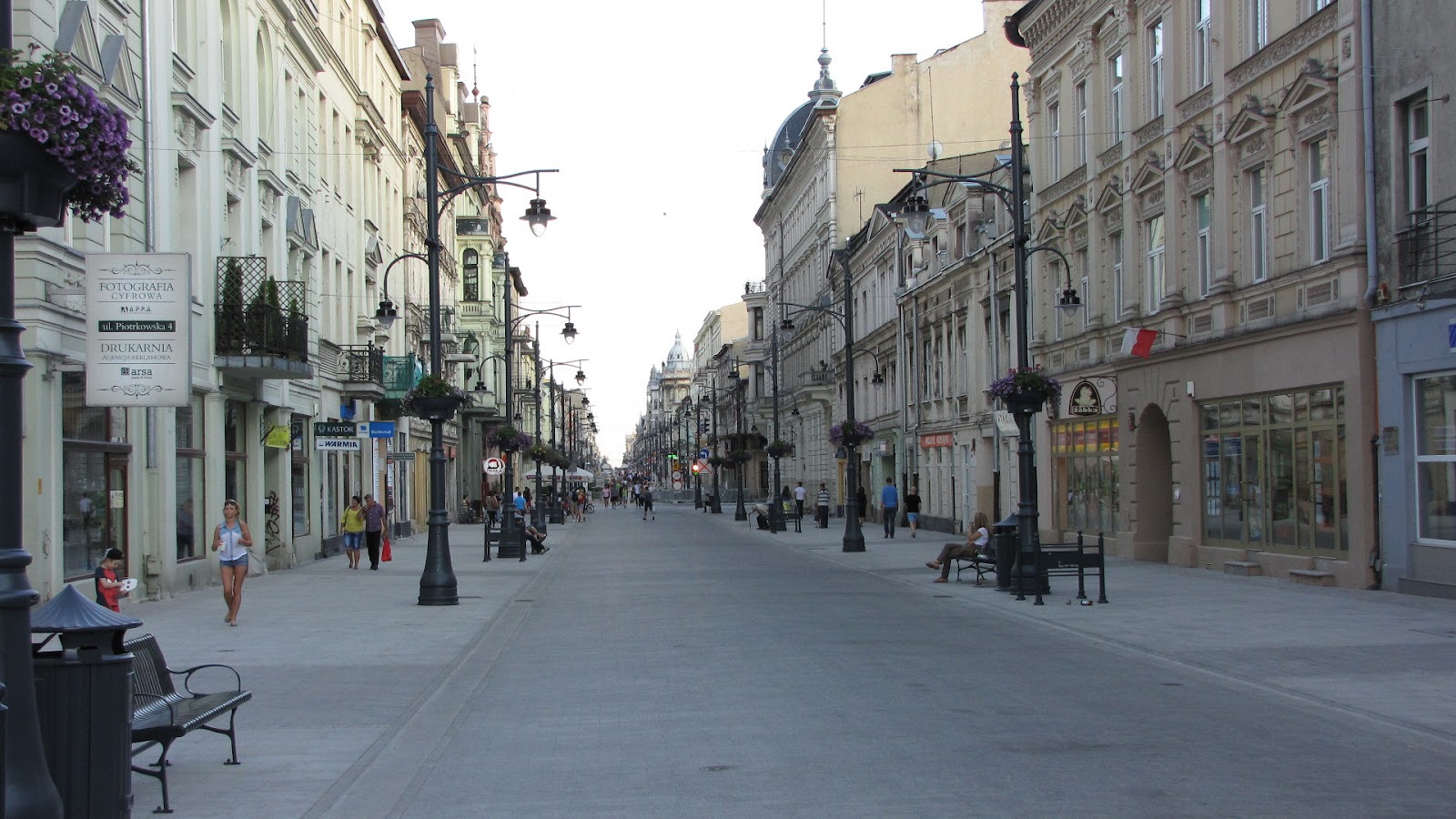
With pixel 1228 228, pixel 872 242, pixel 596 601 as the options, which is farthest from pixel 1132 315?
pixel 872 242

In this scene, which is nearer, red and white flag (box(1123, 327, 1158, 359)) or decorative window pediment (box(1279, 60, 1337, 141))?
decorative window pediment (box(1279, 60, 1337, 141))

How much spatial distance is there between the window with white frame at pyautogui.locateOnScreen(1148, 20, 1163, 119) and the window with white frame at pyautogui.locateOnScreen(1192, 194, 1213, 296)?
2.30 meters

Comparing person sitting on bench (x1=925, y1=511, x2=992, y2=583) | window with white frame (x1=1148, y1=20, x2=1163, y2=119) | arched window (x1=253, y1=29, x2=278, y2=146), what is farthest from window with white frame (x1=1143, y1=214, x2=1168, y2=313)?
arched window (x1=253, y1=29, x2=278, y2=146)

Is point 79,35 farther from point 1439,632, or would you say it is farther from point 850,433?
point 850,433

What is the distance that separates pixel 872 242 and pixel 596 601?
36536mm

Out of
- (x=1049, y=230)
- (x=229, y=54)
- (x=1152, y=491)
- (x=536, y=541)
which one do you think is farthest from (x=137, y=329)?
(x=1049, y=230)

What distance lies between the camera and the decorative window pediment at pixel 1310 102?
20641 millimetres

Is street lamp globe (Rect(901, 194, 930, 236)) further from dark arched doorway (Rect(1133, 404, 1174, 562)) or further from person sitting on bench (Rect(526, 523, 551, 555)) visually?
person sitting on bench (Rect(526, 523, 551, 555))

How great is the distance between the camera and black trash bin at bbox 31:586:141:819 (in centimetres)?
604

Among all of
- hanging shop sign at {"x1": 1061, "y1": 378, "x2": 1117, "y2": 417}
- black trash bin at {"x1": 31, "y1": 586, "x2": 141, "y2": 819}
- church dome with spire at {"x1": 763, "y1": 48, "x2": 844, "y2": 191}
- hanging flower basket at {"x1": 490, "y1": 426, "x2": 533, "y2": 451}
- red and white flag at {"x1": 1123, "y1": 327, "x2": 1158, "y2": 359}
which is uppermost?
church dome with spire at {"x1": 763, "y1": 48, "x2": 844, "y2": 191}

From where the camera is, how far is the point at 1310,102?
21.1 m

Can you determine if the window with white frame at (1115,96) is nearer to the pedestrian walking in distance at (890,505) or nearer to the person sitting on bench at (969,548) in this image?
the person sitting on bench at (969,548)

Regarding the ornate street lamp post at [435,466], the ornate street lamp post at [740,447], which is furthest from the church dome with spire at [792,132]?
the ornate street lamp post at [435,466]

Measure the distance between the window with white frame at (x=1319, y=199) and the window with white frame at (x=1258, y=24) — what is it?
2.31 metres
